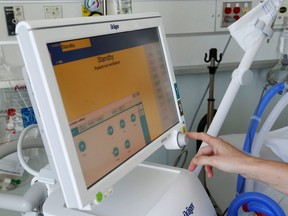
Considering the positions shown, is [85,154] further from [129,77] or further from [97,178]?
[129,77]

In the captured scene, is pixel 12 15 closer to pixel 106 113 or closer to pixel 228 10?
pixel 106 113

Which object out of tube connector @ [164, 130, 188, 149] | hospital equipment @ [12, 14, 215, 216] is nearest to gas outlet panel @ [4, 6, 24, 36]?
hospital equipment @ [12, 14, 215, 216]

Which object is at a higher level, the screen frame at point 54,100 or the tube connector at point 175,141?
the screen frame at point 54,100

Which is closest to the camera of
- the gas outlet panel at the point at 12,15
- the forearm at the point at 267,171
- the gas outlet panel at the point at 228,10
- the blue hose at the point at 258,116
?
the forearm at the point at 267,171

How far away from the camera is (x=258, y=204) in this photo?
2.45ft

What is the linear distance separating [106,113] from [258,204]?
1.51 ft

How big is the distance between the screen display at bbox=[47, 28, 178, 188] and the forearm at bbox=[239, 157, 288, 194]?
8.3 inches

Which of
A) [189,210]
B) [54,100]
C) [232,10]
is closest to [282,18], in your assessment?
[232,10]

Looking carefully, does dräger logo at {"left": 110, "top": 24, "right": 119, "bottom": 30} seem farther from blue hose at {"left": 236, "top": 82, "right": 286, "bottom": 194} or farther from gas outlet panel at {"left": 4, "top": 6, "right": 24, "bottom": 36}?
gas outlet panel at {"left": 4, "top": 6, "right": 24, "bottom": 36}

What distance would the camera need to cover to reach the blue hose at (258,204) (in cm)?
71

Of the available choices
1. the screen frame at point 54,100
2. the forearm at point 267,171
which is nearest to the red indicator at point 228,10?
the forearm at point 267,171

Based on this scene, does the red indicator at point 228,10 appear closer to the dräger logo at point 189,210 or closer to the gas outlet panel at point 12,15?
the gas outlet panel at point 12,15

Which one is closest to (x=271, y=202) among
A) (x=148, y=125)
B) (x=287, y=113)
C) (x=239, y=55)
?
(x=148, y=125)

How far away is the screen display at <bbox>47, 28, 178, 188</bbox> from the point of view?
1.65ft
